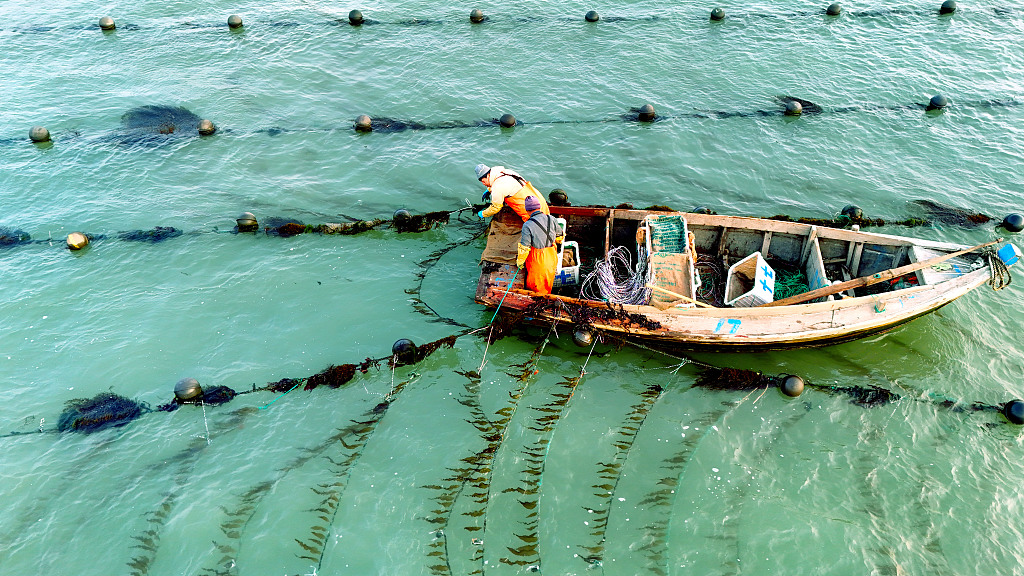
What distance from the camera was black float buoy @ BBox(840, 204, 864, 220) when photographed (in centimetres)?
1393

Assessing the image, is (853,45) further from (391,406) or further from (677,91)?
(391,406)

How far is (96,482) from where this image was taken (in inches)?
381

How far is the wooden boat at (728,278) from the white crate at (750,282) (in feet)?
0.08

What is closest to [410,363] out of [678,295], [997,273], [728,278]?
[678,295]

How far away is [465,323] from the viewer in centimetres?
1214

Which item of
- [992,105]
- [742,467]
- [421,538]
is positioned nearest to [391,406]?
[421,538]

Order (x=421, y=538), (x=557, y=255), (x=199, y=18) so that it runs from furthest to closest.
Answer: (x=199, y=18) < (x=557, y=255) < (x=421, y=538)

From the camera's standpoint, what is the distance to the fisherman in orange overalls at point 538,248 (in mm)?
10711

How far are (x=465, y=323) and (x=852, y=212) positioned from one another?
940 cm

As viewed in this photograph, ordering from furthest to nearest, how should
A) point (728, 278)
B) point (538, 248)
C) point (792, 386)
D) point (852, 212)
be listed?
1. point (852, 212)
2. point (728, 278)
3. point (538, 248)
4. point (792, 386)

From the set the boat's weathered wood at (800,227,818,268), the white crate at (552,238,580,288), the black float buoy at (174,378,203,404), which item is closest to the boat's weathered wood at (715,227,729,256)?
the boat's weathered wood at (800,227,818,268)

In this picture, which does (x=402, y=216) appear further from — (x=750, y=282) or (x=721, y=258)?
(x=750, y=282)

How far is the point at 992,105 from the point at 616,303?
51.5 ft

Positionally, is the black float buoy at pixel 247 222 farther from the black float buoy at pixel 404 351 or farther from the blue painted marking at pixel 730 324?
the blue painted marking at pixel 730 324
